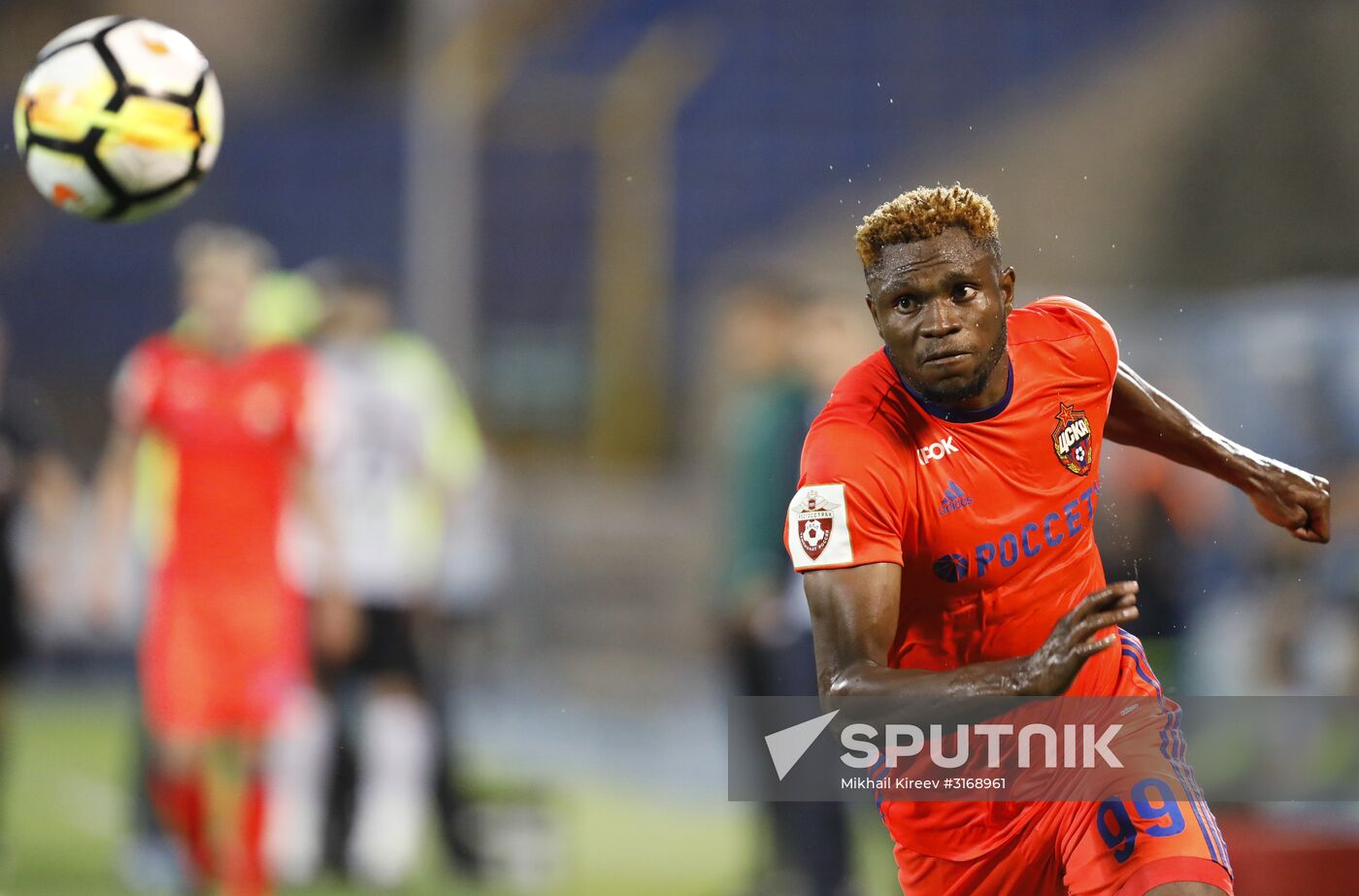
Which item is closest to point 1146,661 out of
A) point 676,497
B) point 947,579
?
point 947,579

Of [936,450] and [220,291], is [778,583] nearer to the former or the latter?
[220,291]

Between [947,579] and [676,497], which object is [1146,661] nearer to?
[947,579]

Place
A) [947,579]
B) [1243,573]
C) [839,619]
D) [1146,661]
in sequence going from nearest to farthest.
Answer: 1. [839,619]
2. [947,579]
3. [1146,661]
4. [1243,573]

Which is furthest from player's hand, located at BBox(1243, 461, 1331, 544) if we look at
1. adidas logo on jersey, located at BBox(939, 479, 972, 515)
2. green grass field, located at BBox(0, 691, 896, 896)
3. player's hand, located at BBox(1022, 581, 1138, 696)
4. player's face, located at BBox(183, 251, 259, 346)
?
green grass field, located at BBox(0, 691, 896, 896)

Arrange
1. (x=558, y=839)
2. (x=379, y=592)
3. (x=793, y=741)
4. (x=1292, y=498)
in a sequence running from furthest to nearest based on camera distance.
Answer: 1. (x=558, y=839)
2. (x=379, y=592)
3. (x=793, y=741)
4. (x=1292, y=498)

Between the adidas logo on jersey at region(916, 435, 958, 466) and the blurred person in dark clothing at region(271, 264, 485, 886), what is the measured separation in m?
5.14

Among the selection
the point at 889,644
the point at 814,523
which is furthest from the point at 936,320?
the point at 889,644

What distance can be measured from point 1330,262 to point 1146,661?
42.9 feet

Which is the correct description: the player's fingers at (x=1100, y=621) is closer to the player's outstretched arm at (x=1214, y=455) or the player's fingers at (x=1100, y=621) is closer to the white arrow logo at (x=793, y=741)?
the player's outstretched arm at (x=1214, y=455)

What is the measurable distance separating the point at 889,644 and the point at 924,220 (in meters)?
0.73

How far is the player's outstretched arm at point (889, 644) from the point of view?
9.68ft

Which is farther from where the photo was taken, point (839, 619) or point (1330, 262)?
point (1330, 262)

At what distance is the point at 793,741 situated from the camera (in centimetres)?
502

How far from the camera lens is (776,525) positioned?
728cm
